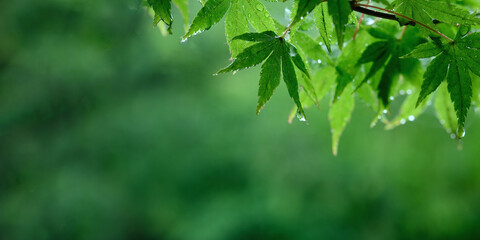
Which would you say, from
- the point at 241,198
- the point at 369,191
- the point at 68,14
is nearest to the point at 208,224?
the point at 241,198

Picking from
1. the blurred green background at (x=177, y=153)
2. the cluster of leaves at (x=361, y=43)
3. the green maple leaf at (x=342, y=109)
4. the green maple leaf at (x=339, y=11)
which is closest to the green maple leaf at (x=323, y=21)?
the cluster of leaves at (x=361, y=43)

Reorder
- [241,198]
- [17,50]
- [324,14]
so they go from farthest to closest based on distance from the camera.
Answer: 1. [241,198]
2. [17,50]
3. [324,14]

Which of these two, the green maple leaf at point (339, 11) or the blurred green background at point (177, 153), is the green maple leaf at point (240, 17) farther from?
the blurred green background at point (177, 153)

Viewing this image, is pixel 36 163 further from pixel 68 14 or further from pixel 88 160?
pixel 68 14

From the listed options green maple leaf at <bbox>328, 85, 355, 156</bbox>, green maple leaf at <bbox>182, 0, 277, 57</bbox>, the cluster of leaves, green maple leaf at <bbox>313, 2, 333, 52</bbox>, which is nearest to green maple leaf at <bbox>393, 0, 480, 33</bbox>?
the cluster of leaves

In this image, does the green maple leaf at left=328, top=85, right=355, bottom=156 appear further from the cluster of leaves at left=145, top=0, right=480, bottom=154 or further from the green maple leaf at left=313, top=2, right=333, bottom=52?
the green maple leaf at left=313, top=2, right=333, bottom=52

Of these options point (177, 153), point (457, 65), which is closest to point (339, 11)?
point (457, 65)

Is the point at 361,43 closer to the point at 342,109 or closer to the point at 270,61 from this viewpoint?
the point at 342,109
